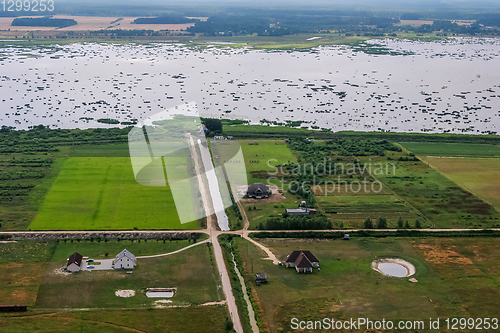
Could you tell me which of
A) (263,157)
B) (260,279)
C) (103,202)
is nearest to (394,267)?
(260,279)

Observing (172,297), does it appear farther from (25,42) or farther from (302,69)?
(25,42)

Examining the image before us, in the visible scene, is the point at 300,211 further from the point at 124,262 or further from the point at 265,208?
the point at 124,262

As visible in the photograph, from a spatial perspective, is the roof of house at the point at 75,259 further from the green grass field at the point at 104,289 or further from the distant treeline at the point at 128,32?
the distant treeline at the point at 128,32

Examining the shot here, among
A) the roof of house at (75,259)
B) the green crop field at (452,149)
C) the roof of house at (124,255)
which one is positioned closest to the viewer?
the roof of house at (75,259)

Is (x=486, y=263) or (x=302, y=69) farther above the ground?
(x=302, y=69)

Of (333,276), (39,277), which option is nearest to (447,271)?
(333,276)

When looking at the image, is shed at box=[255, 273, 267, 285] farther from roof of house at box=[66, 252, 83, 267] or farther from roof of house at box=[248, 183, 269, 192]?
roof of house at box=[248, 183, 269, 192]

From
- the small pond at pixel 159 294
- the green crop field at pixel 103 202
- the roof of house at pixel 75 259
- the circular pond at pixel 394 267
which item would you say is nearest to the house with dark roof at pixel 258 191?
the green crop field at pixel 103 202
